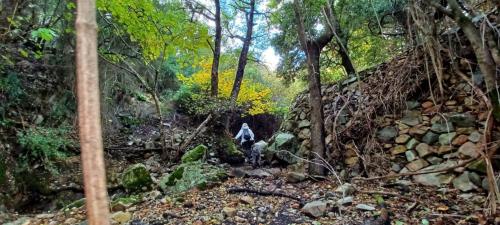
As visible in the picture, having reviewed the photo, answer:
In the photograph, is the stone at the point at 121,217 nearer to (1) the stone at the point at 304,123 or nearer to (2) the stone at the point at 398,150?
(2) the stone at the point at 398,150

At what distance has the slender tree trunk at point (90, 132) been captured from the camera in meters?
0.86

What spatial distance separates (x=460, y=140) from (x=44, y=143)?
19.1 ft

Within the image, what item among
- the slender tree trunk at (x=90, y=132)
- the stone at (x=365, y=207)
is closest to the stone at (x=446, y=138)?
the stone at (x=365, y=207)

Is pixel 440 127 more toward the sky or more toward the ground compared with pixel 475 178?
more toward the sky

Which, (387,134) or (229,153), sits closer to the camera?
(387,134)

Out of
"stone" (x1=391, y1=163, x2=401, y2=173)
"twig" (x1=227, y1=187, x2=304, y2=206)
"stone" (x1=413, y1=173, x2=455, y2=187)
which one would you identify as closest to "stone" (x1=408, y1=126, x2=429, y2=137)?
"stone" (x1=391, y1=163, x2=401, y2=173)

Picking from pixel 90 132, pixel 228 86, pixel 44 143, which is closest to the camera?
pixel 90 132

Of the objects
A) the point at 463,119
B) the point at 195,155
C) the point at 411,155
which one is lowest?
the point at 411,155

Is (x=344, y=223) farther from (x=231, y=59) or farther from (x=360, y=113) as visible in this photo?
(x=231, y=59)

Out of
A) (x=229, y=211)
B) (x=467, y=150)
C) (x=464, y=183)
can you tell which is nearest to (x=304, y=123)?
(x=467, y=150)

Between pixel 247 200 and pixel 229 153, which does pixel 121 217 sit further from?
pixel 229 153

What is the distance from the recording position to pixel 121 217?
3.48 metres

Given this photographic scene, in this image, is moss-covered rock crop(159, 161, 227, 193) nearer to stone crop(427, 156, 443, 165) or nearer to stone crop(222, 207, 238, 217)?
stone crop(222, 207, 238, 217)

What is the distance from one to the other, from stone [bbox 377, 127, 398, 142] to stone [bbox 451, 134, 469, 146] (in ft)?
2.51
